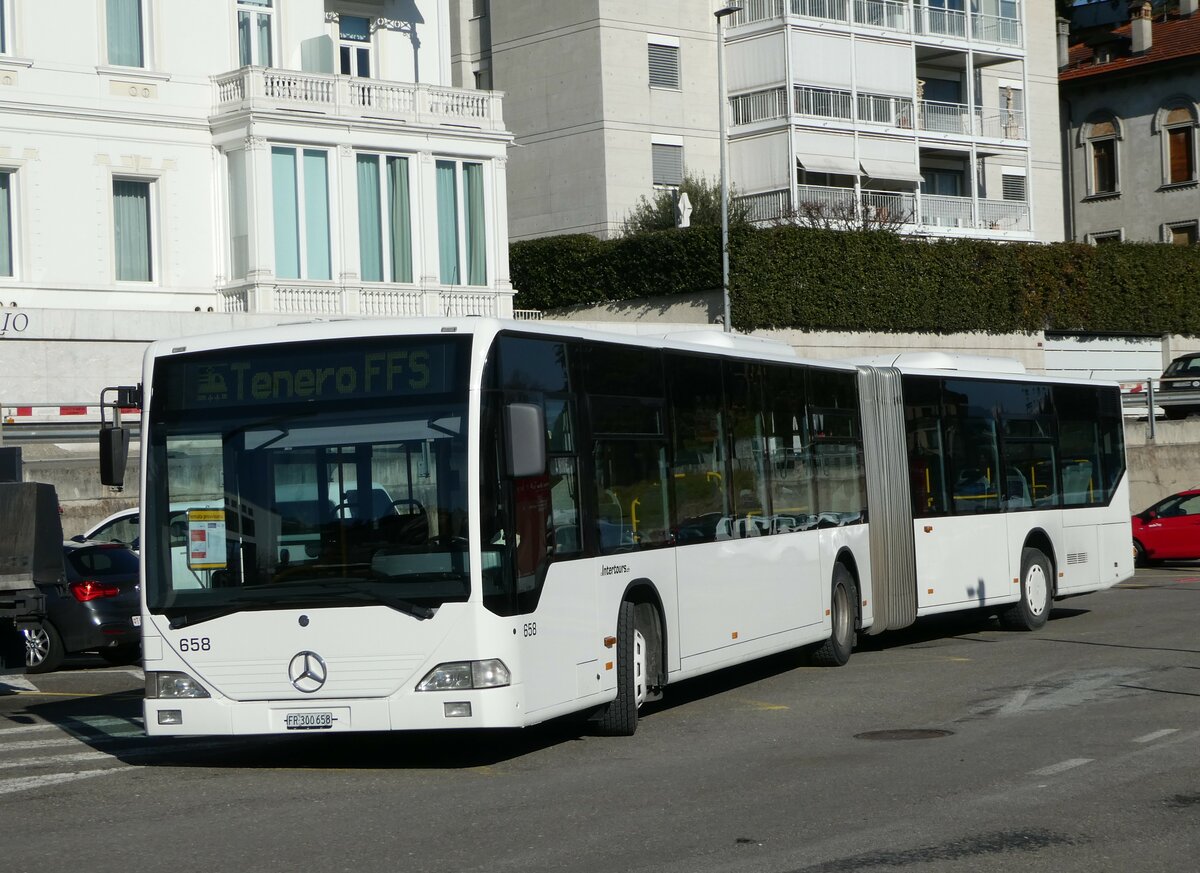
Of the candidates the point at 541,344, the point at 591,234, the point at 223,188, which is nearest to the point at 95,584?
the point at 541,344

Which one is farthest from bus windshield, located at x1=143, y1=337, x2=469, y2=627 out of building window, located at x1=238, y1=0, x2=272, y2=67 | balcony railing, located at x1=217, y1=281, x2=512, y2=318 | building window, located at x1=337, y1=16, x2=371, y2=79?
building window, located at x1=337, y1=16, x2=371, y2=79

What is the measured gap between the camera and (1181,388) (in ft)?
153

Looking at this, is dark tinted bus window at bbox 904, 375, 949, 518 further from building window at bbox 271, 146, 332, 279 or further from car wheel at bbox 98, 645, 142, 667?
building window at bbox 271, 146, 332, 279

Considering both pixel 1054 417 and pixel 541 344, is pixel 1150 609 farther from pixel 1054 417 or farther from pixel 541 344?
pixel 541 344

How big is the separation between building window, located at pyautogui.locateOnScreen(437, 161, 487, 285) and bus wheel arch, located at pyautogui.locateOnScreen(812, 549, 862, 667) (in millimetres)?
22263

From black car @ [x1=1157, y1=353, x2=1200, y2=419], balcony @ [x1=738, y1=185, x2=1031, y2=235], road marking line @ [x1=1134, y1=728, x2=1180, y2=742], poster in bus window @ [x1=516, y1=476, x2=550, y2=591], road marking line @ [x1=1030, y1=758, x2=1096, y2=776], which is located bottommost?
road marking line @ [x1=1134, y1=728, x2=1180, y2=742]

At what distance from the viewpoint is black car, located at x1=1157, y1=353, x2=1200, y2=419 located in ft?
148

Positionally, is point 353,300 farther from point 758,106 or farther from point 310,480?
point 310,480

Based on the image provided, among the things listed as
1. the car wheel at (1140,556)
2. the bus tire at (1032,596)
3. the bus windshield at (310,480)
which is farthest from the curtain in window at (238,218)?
the bus windshield at (310,480)

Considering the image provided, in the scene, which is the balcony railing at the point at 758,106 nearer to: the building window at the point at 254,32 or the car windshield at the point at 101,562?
the building window at the point at 254,32

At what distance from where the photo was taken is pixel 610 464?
12.8 m

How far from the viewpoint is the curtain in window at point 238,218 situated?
3606 cm

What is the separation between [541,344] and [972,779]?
3975mm

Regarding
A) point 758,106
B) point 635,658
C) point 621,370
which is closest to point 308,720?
point 635,658
